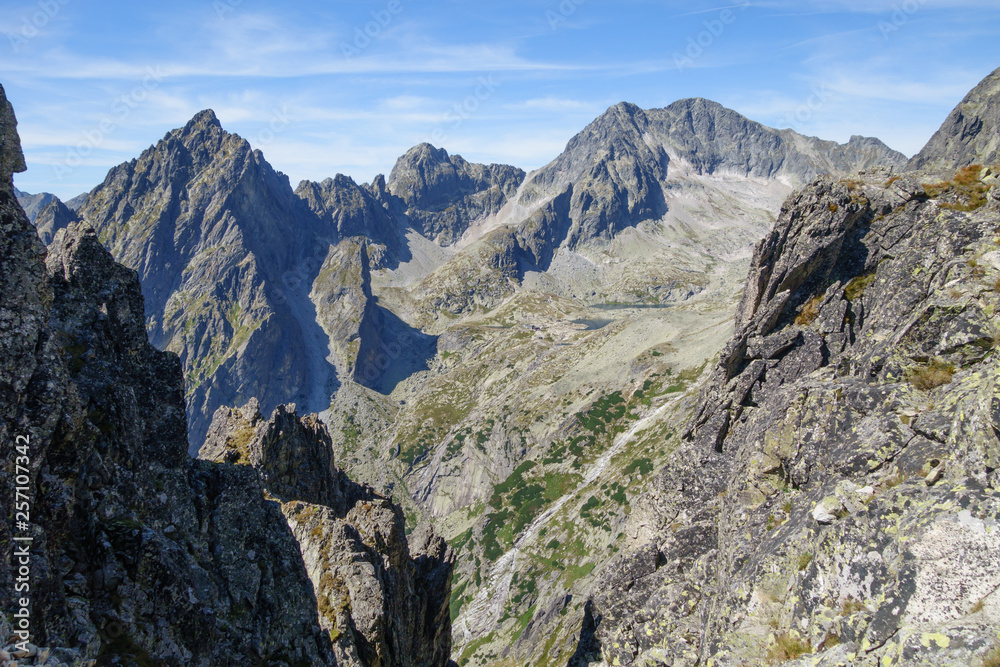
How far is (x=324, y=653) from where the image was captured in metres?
20.6

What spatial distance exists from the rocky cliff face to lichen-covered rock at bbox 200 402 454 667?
39.4 feet

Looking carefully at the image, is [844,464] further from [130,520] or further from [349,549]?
[130,520]

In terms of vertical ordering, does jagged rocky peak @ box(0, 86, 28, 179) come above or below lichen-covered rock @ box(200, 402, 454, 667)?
above

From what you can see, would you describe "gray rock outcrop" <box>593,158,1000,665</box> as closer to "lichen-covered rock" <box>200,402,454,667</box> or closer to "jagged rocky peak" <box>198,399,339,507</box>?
"lichen-covered rock" <box>200,402,454,667</box>

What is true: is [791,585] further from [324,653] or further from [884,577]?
[324,653]

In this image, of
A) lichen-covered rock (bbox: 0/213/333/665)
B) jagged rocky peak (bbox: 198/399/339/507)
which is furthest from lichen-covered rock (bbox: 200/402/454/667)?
lichen-covered rock (bbox: 0/213/333/665)

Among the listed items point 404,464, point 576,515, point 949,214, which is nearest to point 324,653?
point 949,214

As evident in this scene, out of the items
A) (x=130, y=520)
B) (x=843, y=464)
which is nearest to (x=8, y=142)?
(x=130, y=520)

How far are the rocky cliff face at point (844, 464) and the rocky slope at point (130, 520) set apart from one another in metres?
14.6

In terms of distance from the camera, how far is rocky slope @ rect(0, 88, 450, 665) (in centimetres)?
1102

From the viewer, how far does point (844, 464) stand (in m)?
16.6

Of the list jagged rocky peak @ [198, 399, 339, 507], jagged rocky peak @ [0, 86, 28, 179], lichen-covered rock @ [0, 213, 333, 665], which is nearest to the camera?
lichen-covered rock @ [0, 213, 333, 665]

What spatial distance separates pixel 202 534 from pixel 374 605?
8.37m

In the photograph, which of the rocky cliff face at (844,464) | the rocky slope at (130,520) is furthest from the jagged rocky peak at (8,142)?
the rocky cliff face at (844,464)
